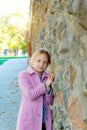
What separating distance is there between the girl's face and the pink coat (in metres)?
0.04

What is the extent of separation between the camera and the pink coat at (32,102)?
270 cm

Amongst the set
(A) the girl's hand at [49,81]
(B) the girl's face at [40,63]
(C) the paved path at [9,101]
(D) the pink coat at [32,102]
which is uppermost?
(B) the girl's face at [40,63]

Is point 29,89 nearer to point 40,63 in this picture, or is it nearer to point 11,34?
point 40,63

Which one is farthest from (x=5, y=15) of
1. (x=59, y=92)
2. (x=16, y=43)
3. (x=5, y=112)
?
(x=59, y=92)

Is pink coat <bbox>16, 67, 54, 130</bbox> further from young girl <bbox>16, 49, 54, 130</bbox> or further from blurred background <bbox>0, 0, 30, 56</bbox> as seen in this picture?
blurred background <bbox>0, 0, 30, 56</bbox>

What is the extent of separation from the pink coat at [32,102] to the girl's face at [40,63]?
0.04 meters

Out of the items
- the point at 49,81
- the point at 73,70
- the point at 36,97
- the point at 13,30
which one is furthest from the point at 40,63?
the point at 13,30

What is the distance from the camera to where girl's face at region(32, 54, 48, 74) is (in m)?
2.73

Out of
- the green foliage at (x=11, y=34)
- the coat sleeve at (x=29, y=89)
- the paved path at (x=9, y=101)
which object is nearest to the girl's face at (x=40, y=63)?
the coat sleeve at (x=29, y=89)

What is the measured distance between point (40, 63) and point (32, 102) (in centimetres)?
30

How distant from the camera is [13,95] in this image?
1055 cm

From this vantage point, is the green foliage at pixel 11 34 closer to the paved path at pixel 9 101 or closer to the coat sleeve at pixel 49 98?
the paved path at pixel 9 101

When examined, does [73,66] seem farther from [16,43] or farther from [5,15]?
[16,43]

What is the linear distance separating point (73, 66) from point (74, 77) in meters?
0.07
